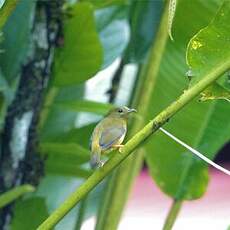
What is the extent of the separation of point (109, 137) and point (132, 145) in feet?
0.78

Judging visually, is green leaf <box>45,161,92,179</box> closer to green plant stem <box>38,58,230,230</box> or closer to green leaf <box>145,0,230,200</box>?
green leaf <box>145,0,230,200</box>

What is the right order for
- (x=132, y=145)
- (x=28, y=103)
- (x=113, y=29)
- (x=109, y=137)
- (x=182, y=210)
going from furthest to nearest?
(x=182, y=210) < (x=113, y=29) < (x=28, y=103) < (x=109, y=137) < (x=132, y=145)

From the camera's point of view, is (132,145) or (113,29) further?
(113,29)

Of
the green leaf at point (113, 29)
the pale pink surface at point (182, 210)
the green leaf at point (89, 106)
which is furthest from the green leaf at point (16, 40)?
the pale pink surface at point (182, 210)

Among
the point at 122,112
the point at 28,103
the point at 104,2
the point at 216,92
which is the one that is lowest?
the point at 28,103

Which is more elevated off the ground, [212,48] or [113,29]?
[212,48]

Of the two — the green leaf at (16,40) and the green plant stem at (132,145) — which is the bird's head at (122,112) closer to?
the green plant stem at (132,145)

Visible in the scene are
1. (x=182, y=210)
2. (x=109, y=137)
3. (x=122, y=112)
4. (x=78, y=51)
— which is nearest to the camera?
(x=109, y=137)

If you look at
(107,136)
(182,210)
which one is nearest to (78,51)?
(107,136)

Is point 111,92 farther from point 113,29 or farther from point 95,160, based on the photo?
point 95,160

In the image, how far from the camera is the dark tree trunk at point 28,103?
5.32ft

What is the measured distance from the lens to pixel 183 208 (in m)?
5.22

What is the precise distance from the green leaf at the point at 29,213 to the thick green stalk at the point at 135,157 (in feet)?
0.38

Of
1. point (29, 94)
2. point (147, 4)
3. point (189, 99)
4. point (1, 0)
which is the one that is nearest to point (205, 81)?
point (189, 99)
